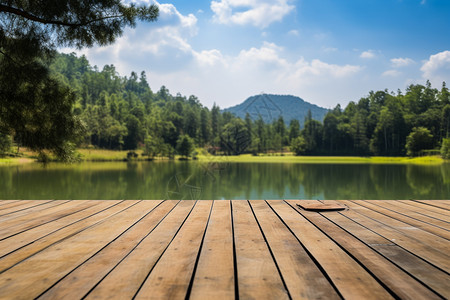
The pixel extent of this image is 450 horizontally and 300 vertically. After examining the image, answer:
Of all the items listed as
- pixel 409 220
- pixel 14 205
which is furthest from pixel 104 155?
pixel 409 220

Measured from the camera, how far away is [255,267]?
1619 millimetres

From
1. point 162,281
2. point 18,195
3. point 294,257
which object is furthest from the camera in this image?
point 18,195

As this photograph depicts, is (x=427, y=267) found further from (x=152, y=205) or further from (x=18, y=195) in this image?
(x=18, y=195)

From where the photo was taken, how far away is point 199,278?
1.49 m

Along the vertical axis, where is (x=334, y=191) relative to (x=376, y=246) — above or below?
below

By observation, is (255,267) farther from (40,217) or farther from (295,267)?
(40,217)

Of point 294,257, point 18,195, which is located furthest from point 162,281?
point 18,195

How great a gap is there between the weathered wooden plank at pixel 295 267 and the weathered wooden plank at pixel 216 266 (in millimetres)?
265

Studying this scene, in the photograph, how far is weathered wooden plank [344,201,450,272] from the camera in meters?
1.81

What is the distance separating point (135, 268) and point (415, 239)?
75.0 inches

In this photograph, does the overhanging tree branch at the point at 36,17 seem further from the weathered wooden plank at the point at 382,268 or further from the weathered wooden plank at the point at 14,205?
the weathered wooden plank at the point at 382,268

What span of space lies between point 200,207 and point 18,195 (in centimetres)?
1233

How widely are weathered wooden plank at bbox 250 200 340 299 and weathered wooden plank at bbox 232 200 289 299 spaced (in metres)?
0.05

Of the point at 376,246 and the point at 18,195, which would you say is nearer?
the point at 376,246
